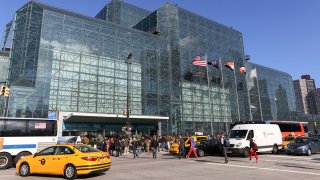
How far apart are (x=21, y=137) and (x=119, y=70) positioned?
29778 mm

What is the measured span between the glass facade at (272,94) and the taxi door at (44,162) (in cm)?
6294

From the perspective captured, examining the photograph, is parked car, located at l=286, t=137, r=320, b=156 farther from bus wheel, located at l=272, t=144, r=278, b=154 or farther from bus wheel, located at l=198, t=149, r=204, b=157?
bus wheel, located at l=198, t=149, r=204, b=157

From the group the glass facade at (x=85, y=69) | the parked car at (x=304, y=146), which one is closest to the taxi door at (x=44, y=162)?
the parked car at (x=304, y=146)

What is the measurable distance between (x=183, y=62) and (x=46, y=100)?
26.7 metres

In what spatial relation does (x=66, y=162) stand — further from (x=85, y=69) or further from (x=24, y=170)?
(x=85, y=69)

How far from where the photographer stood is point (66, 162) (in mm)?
11062

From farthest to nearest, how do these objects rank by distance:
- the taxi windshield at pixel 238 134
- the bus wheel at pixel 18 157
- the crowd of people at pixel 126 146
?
1. the crowd of people at pixel 126 146
2. the taxi windshield at pixel 238 134
3. the bus wheel at pixel 18 157

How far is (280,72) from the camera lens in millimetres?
85500

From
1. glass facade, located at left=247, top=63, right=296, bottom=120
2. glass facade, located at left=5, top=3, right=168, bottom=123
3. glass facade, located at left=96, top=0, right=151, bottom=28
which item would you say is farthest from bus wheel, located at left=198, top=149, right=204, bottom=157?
glass facade, located at left=96, top=0, right=151, bottom=28

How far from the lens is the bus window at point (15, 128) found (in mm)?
16031

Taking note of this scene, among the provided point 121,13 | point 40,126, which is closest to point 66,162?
point 40,126

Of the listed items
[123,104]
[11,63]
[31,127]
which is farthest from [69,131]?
[31,127]

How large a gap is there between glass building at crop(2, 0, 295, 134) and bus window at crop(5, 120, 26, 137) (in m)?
17.5

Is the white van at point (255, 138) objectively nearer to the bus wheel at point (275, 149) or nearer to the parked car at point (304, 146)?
the bus wheel at point (275, 149)
